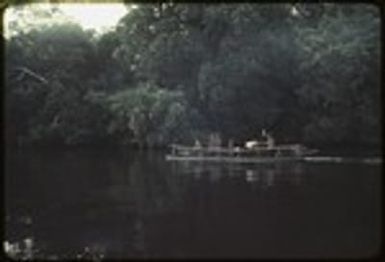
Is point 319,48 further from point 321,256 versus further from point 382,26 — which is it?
point 382,26

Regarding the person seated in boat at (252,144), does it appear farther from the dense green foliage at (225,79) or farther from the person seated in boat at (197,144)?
the person seated in boat at (197,144)

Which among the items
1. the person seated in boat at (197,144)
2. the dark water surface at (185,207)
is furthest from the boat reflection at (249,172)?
the person seated in boat at (197,144)

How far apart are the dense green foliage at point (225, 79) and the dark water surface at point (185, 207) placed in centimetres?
33

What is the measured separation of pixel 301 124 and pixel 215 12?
A: 272 cm

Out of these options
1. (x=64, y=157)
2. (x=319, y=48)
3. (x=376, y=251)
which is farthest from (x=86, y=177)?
(x=376, y=251)

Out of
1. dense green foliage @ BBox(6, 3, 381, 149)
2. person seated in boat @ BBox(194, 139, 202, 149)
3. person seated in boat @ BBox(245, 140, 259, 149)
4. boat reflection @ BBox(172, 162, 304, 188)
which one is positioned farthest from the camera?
person seated in boat @ BBox(194, 139, 202, 149)

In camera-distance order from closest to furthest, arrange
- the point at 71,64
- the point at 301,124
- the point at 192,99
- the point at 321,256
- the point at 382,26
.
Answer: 1. the point at 382,26
2. the point at 321,256
3. the point at 71,64
4. the point at 301,124
5. the point at 192,99

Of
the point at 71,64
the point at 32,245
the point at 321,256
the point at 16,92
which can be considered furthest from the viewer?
the point at 71,64

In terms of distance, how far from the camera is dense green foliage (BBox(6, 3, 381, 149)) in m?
6.02

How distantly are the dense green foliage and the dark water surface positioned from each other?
330mm

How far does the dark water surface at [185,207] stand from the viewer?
3585mm

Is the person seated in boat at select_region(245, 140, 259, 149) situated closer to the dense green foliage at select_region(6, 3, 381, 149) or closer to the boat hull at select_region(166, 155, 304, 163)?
the dense green foliage at select_region(6, 3, 381, 149)

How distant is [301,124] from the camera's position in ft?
23.5

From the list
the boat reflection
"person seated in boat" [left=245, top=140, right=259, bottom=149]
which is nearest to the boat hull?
the boat reflection
